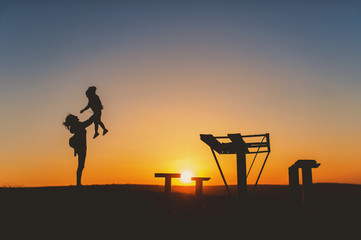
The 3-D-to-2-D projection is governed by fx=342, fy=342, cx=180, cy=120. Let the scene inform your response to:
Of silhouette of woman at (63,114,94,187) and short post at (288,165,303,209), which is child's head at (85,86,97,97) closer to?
silhouette of woman at (63,114,94,187)

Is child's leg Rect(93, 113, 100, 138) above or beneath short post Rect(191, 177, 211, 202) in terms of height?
above

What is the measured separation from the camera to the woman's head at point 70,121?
12203 millimetres

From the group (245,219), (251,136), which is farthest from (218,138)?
(245,219)

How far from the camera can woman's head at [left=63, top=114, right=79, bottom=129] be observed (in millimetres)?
12203

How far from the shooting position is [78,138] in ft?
39.2

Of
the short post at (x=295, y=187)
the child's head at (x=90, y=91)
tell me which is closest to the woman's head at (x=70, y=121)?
the child's head at (x=90, y=91)

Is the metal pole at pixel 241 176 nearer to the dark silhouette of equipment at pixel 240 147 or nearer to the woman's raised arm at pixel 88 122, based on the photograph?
the dark silhouette of equipment at pixel 240 147

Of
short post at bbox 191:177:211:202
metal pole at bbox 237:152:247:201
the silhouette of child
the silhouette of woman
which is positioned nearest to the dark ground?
metal pole at bbox 237:152:247:201

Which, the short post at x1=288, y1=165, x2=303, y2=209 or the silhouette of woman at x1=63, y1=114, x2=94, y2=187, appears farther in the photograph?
the short post at x1=288, y1=165, x2=303, y2=209

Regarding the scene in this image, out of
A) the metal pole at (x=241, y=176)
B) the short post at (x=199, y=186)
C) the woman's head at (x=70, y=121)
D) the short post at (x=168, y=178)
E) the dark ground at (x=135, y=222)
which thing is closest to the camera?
the dark ground at (x=135, y=222)

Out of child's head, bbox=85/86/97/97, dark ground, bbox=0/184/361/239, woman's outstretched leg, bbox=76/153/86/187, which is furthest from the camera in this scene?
child's head, bbox=85/86/97/97

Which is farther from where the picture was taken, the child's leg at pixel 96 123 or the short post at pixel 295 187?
the short post at pixel 295 187

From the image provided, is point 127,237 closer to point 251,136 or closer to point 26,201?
point 26,201

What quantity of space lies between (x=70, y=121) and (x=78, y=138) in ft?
2.42
